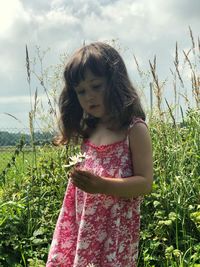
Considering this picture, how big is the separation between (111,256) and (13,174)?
2.64 meters

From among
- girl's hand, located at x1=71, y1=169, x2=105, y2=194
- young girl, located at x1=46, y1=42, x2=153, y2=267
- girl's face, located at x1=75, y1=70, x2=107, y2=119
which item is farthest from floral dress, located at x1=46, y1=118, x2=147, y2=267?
girl's hand, located at x1=71, y1=169, x2=105, y2=194

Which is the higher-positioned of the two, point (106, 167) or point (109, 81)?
point (109, 81)

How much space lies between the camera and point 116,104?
2.24 metres

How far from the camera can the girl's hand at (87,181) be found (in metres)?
1.85

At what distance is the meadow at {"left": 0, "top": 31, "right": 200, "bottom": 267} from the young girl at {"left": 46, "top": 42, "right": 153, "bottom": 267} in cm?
58

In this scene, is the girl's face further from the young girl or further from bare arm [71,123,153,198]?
bare arm [71,123,153,198]

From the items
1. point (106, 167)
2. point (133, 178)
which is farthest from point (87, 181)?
point (106, 167)

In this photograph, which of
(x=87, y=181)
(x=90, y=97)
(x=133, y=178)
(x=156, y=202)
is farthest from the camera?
(x=156, y=202)

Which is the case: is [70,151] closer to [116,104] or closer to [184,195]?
[184,195]

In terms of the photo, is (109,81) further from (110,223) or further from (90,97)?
(110,223)

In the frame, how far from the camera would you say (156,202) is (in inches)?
132

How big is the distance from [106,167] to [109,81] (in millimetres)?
379

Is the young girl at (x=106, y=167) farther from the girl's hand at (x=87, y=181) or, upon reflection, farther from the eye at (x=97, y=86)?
the girl's hand at (x=87, y=181)

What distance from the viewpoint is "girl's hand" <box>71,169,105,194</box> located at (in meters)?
1.85
